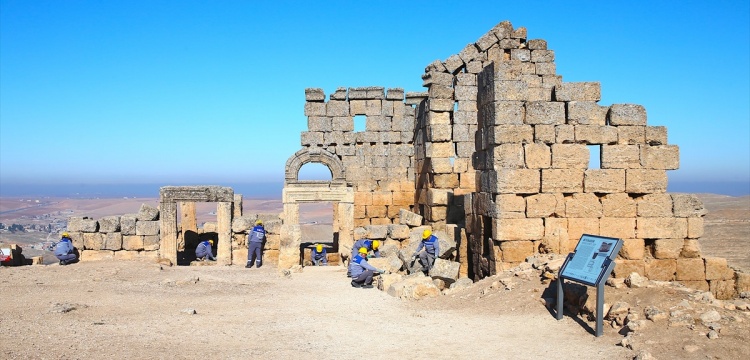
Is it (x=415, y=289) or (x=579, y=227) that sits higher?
(x=579, y=227)

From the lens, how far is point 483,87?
Result: 11938 mm

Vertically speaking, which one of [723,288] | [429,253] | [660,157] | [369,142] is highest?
[369,142]

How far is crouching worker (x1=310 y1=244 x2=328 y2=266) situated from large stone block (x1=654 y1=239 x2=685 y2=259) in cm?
853

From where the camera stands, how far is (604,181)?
1096cm

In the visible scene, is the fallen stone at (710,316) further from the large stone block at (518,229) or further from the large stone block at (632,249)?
the large stone block at (632,249)

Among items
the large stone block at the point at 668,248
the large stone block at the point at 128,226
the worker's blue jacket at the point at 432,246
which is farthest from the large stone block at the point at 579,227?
the large stone block at the point at 128,226

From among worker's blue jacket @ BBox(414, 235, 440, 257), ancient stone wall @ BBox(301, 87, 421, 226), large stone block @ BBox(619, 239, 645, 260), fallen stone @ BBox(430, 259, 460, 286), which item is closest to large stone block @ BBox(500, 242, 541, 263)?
fallen stone @ BBox(430, 259, 460, 286)


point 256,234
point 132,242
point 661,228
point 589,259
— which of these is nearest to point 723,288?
point 661,228

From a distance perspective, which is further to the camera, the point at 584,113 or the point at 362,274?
the point at 362,274

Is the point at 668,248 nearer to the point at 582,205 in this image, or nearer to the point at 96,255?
the point at 582,205

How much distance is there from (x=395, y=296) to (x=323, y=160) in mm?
9393

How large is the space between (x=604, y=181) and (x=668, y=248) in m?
1.75

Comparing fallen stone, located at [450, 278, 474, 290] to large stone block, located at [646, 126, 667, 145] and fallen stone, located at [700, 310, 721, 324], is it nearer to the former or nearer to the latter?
large stone block, located at [646, 126, 667, 145]

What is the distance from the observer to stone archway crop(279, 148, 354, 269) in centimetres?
1761
